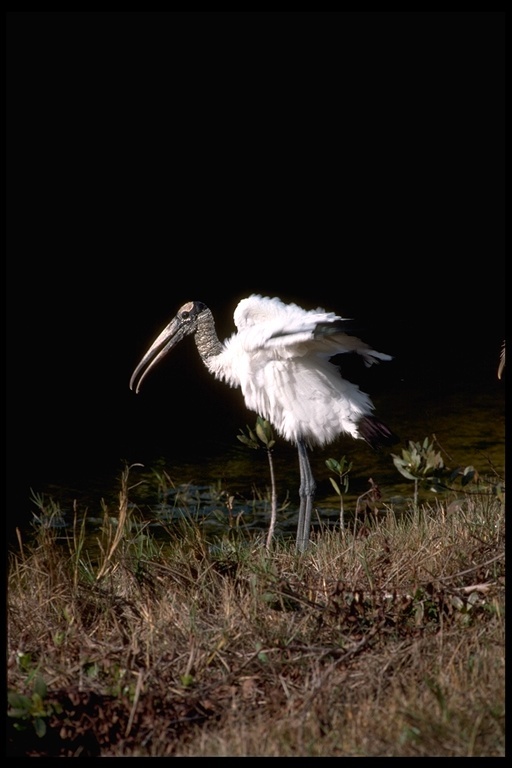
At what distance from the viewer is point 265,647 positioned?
2.99 m

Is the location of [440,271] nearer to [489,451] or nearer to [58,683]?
[489,451]

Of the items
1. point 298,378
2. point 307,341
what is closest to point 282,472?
point 298,378

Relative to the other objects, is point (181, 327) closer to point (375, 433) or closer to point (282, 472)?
point (375, 433)

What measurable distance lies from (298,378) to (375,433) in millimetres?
378

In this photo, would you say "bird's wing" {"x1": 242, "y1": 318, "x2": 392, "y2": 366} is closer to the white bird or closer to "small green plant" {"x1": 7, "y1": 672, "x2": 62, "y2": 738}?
the white bird

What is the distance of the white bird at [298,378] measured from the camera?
4.39 meters

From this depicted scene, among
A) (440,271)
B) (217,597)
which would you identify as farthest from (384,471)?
(440,271)

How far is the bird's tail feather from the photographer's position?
4.56m

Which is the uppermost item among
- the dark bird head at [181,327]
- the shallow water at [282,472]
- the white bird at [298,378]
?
the dark bird head at [181,327]

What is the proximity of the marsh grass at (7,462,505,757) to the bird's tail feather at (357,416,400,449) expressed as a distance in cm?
69

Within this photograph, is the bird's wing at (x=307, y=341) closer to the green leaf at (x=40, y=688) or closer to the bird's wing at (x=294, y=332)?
the bird's wing at (x=294, y=332)

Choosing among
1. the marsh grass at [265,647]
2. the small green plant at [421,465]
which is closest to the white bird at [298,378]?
the marsh grass at [265,647]

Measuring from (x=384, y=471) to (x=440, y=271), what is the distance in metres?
7.23

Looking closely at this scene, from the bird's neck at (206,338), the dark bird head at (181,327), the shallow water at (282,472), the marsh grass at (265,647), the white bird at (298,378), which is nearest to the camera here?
the marsh grass at (265,647)
